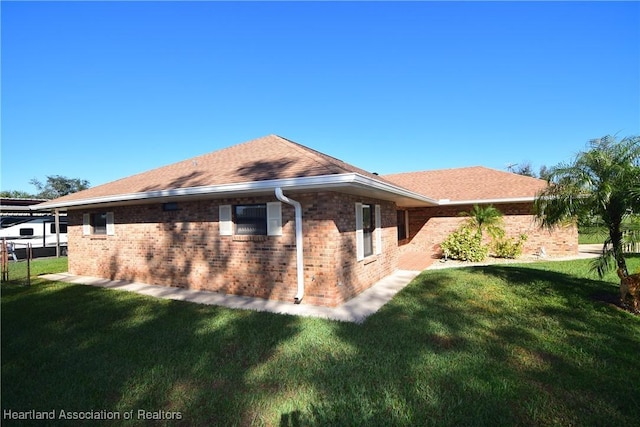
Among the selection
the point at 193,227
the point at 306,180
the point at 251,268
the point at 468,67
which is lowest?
the point at 251,268

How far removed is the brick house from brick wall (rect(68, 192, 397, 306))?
0.08 ft

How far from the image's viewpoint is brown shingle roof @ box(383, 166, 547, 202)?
1442 centimetres

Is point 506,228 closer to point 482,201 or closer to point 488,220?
point 488,220

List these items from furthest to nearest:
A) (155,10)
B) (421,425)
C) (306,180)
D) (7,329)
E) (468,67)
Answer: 1. (468,67)
2. (155,10)
3. (306,180)
4. (7,329)
5. (421,425)

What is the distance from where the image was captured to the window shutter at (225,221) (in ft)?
25.2

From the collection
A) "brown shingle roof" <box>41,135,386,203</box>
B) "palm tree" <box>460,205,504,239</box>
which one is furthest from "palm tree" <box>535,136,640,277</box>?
"palm tree" <box>460,205,504,239</box>

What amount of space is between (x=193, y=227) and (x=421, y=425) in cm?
714

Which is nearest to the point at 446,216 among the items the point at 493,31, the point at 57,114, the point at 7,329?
the point at 493,31

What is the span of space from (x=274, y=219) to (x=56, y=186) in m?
63.6

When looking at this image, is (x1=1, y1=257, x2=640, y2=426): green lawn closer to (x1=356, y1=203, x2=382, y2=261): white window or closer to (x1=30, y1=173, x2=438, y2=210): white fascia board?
(x1=356, y1=203, x2=382, y2=261): white window

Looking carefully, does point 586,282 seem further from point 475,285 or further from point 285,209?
point 285,209

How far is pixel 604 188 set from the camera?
5.85 meters

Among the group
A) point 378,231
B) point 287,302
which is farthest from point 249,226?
point 378,231

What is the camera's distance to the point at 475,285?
800 centimetres
